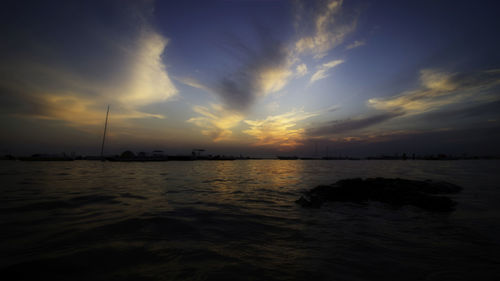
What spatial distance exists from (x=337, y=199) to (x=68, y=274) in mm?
11552

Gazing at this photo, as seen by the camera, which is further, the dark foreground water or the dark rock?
the dark rock

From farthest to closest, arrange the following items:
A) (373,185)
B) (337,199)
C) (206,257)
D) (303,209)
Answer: (373,185)
(337,199)
(303,209)
(206,257)

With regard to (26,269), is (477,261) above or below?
below

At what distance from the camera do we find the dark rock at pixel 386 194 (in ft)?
30.6

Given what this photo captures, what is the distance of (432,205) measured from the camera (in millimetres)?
9086

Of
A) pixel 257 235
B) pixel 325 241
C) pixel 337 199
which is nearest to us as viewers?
pixel 325 241

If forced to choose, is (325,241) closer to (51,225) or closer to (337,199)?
(337,199)

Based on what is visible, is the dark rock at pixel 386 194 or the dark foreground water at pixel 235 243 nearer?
the dark foreground water at pixel 235 243

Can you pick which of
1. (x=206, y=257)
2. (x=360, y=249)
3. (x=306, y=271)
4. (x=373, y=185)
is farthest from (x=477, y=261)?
(x=373, y=185)

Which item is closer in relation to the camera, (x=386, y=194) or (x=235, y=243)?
(x=235, y=243)

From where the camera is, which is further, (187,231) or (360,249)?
(187,231)

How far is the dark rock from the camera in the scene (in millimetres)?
9312

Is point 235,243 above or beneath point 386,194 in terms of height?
beneath

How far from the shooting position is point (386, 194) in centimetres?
1142
